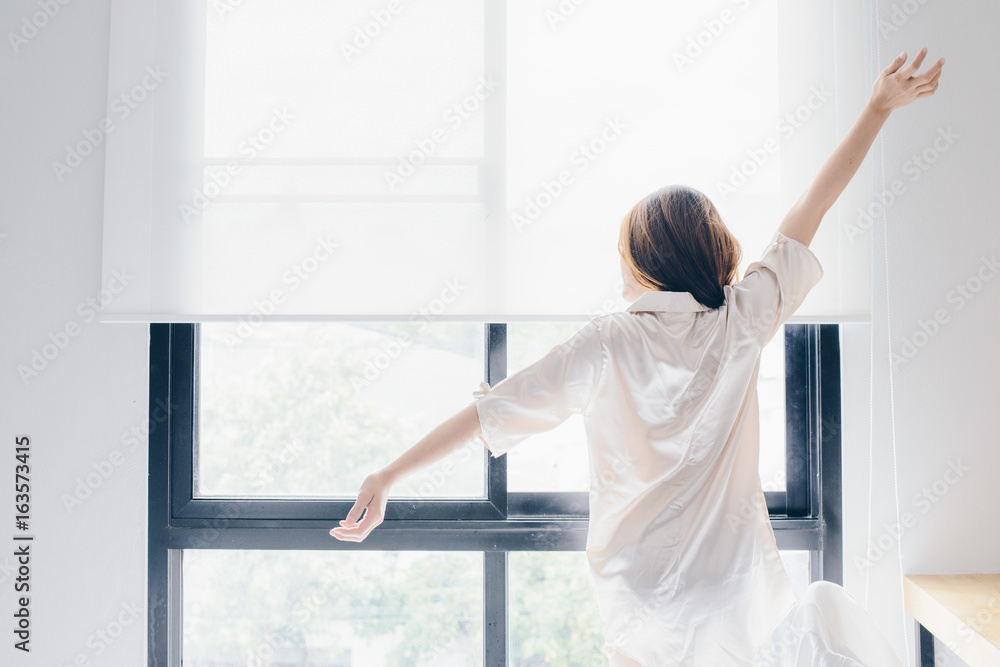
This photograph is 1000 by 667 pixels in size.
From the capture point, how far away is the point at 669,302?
1031 millimetres

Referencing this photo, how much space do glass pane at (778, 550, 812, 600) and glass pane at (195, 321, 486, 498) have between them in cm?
74

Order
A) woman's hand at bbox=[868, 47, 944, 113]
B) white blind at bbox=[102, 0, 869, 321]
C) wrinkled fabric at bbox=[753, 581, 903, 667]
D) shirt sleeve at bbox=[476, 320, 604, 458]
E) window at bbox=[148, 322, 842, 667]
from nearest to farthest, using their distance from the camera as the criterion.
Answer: wrinkled fabric at bbox=[753, 581, 903, 667]
shirt sleeve at bbox=[476, 320, 604, 458]
woman's hand at bbox=[868, 47, 944, 113]
white blind at bbox=[102, 0, 869, 321]
window at bbox=[148, 322, 842, 667]

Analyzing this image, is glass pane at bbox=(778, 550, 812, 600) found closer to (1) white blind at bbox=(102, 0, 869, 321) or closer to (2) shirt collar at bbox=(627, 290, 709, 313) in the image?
(1) white blind at bbox=(102, 0, 869, 321)

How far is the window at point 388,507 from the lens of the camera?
1.40 m

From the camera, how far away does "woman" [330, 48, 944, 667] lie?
0.99 meters

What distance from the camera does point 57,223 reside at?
1.37 m

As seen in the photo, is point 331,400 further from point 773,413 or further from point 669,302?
point 773,413

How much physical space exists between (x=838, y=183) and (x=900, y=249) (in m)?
0.38

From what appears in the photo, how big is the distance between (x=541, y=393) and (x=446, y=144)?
62 cm

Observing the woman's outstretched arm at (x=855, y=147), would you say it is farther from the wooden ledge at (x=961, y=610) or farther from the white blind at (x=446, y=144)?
the wooden ledge at (x=961, y=610)

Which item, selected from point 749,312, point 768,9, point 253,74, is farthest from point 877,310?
point 253,74

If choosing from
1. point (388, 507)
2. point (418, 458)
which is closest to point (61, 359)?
point (388, 507)

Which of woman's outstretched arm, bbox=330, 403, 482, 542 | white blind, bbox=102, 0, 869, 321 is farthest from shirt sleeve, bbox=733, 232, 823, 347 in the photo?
woman's outstretched arm, bbox=330, 403, 482, 542

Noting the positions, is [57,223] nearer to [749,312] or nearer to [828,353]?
[749,312]
